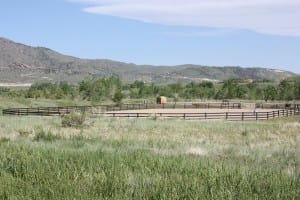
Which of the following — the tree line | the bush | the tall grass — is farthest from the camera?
the tree line

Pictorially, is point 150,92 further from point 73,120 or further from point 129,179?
point 129,179

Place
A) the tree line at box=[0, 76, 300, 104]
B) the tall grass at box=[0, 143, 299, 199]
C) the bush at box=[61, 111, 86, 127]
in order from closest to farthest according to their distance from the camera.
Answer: the tall grass at box=[0, 143, 299, 199], the bush at box=[61, 111, 86, 127], the tree line at box=[0, 76, 300, 104]

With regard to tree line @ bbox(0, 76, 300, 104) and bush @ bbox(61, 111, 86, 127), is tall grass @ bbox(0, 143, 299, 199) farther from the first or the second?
tree line @ bbox(0, 76, 300, 104)

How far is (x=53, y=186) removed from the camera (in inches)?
425

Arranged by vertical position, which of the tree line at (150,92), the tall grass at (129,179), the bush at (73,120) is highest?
the tall grass at (129,179)

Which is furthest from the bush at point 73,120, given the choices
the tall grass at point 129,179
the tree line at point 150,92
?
the tree line at point 150,92

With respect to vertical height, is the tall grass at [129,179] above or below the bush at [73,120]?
above

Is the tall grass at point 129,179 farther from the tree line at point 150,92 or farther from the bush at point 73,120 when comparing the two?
the tree line at point 150,92

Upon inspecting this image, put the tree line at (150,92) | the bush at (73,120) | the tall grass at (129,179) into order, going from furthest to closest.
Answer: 1. the tree line at (150,92)
2. the bush at (73,120)
3. the tall grass at (129,179)

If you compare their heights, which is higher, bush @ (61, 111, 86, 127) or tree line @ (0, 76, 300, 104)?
bush @ (61, 111, 86, 127)

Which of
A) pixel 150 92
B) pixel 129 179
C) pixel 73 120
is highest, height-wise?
pixel 129 179

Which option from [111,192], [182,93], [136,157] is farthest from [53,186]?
[182,93]

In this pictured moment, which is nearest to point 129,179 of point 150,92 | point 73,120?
point 73,120

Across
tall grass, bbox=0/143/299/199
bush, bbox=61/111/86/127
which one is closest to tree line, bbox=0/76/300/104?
bush, bbox=61/111/86/127
